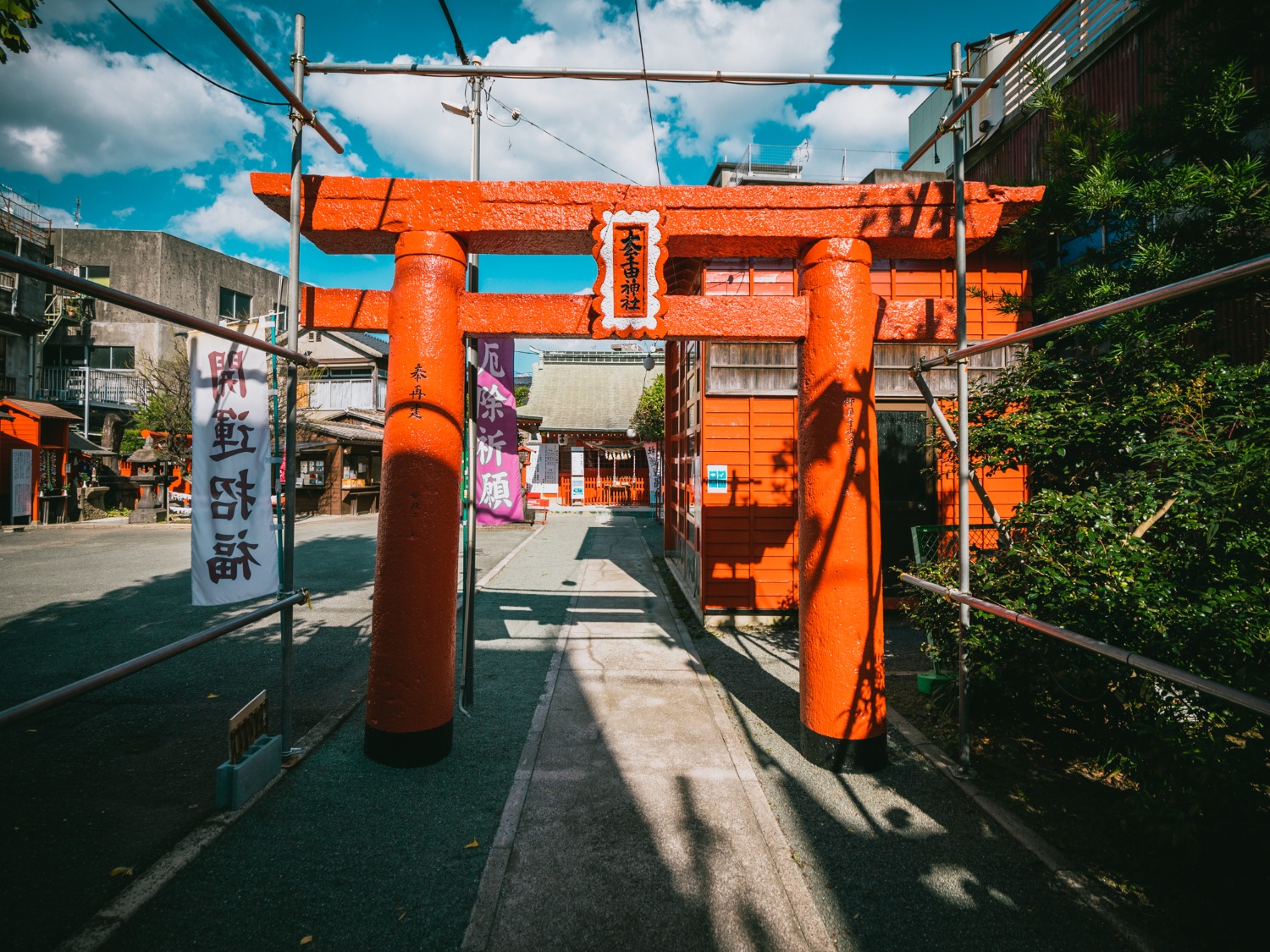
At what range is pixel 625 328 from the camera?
15.4ft

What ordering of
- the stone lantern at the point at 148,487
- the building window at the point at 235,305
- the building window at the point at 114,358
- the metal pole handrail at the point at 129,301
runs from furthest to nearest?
the building window at the point at 235,305, the building window at the point at 114,358, the stone lantern at the point at 148,487, the metal pole handrail at the point at 129,301

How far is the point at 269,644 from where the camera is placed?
7.59 m

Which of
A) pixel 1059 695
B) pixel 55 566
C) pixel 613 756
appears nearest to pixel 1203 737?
pixel 1059 695

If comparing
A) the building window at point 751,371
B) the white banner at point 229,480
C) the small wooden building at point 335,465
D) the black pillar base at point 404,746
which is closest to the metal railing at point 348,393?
the small wooden building at point 335,465

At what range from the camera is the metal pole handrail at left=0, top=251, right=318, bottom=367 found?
2.22m

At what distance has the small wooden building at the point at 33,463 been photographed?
18078 millimetres

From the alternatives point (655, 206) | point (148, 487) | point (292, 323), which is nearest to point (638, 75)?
point (655, 206)

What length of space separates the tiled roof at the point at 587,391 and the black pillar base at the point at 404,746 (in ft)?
70.1

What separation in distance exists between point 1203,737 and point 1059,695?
6.45ft

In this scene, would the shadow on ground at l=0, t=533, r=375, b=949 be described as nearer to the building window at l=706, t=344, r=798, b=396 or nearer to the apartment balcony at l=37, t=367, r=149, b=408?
the building window at l=706, t=344, r=798, b=396

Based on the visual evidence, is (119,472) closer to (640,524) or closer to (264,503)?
(640,524)

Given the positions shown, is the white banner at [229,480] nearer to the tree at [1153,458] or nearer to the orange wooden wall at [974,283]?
the tree at [1153,458]

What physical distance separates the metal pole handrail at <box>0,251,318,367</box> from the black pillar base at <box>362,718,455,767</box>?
2.84 metres

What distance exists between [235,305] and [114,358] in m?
8.38
